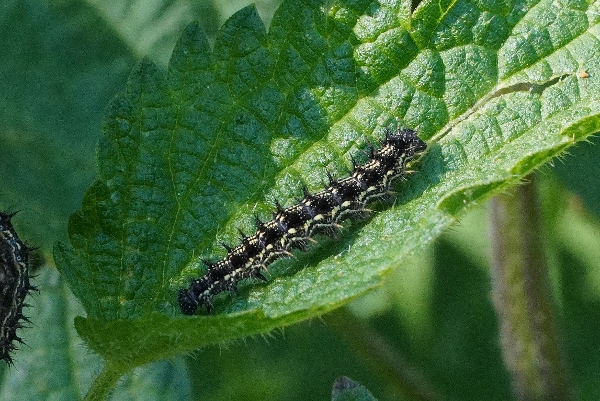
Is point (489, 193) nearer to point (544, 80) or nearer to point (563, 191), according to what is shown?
point (544, 80)

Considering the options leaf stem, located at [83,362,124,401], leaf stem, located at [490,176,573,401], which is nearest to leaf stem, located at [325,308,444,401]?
leaf stem, located at [490,176,573,401]

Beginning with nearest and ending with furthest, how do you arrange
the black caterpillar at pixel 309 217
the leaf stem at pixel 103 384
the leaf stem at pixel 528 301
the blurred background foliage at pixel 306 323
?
1. the leaf stem at pixel 103 384
2. the black caterpillar at pixel 309 217
3. the leaf stem at pixel 528 301
4. the blurred background foliage at pixel 306 323

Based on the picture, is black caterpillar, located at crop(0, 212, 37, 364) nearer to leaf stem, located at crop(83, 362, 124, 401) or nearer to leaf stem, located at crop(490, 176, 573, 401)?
leaf stem, located at crop(83, 362, 124, 401)

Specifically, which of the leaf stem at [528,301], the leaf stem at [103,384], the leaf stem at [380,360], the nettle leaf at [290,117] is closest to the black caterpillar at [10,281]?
the nettle leaf at [290,117]

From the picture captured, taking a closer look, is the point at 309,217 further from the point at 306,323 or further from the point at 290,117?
the point at 306,323

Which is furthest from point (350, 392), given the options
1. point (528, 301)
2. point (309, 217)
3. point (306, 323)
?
point (306, 323)

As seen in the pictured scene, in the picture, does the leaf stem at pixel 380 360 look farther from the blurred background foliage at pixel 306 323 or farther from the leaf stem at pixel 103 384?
the leaf stem at pixel 103 384

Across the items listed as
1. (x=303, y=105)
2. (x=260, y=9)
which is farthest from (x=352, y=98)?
(x=260, y=9)
